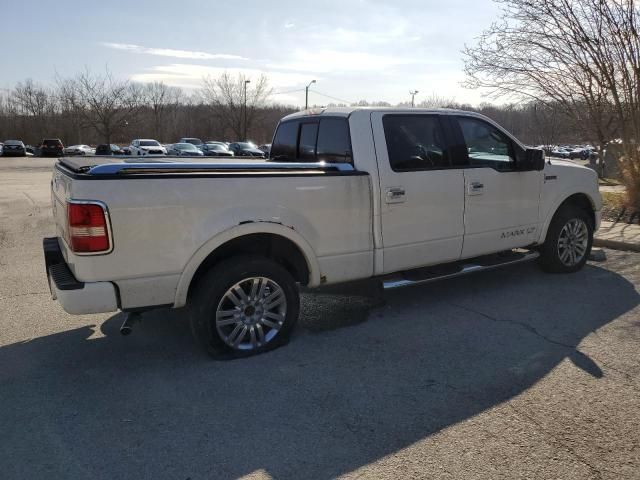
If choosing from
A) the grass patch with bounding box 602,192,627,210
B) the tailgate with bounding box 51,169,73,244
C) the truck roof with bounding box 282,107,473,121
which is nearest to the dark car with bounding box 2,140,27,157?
the grass patch with bounding box 602,192,627,210

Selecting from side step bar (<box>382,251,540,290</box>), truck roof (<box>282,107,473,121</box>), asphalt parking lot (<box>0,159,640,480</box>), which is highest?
truck roof (<box>282,107,473,121</box>)

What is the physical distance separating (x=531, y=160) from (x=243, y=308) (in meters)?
3.56

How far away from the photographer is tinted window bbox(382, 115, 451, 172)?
467 centimetres

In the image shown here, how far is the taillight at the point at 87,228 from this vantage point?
3.32m

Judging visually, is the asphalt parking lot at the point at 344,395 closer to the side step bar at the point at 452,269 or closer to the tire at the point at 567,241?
the side step bar at the point at 452,269

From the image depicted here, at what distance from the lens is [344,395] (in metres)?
3.48

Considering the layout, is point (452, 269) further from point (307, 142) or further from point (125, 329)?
point (125, 329)

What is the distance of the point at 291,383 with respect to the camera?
365 cm

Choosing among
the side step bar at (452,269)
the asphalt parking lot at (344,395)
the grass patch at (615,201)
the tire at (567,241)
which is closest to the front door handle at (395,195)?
the side step bar at (452,269)

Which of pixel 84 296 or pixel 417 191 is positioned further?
pixel 417 191

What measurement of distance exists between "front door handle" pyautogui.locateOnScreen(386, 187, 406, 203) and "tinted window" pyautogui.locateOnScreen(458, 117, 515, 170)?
106 cm

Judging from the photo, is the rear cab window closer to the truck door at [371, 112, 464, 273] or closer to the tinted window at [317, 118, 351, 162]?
the tinted window at [317, 118, 351, 162]

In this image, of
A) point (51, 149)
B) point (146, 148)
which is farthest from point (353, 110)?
point (51, 149)

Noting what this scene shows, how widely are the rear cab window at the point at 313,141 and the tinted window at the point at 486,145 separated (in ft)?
4.49
